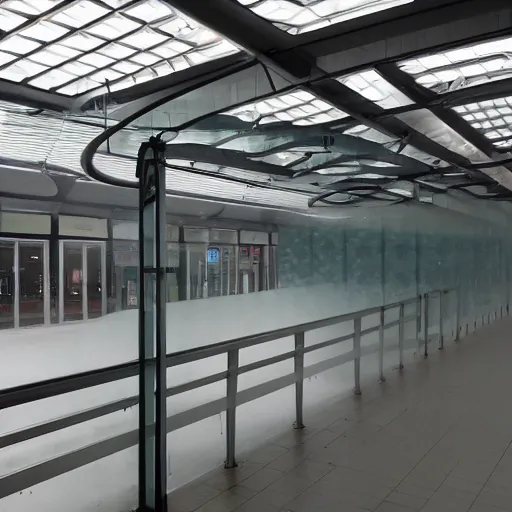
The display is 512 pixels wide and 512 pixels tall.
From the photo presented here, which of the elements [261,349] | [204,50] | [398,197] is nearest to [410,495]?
[261,349]

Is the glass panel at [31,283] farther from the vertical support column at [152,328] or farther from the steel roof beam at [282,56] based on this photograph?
the steel roof beam at [282,56]

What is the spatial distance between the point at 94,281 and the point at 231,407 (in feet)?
3.66

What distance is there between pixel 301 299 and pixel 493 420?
184cm

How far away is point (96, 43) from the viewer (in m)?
3.18

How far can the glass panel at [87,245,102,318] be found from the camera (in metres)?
3.04

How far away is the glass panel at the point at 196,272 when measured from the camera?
12.6 feet

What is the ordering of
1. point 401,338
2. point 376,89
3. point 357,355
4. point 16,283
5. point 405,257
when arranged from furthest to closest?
point 405,257 → point 401,338 → point 357,355 → point 376,89 → point 16,283

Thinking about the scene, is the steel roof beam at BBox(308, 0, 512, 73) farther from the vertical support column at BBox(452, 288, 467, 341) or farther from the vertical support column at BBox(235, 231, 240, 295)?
the vertical support column at BBox(452, 288, 467, 341)

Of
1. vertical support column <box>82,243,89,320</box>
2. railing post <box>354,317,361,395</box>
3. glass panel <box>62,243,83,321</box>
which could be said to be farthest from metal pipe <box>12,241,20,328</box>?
railing post <box>354,317,361,395</box>

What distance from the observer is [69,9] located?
2846mm

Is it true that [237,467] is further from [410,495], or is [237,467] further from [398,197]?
[398,197]

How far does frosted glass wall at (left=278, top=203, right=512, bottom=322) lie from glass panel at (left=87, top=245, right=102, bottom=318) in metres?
1.88

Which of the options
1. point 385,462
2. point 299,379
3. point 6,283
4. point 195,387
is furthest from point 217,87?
point 385,462

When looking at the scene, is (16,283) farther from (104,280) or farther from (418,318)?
(418,318)
